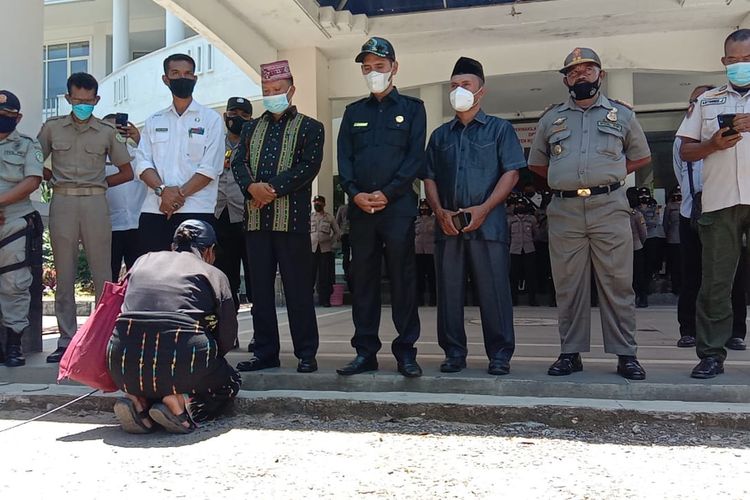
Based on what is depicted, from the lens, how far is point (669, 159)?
11734 mm

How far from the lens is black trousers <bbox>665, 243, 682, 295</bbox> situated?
9.33 metres

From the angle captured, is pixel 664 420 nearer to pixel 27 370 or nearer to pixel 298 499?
pixel 298 499

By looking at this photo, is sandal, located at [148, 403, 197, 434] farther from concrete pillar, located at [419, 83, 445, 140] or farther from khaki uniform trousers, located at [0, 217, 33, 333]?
concrete pillar, located at [419, 83, 445, 140]

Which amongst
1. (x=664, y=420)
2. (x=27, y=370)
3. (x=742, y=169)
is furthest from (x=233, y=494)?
(x=742, y=169)

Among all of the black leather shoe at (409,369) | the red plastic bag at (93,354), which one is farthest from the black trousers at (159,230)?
the black leather shoe at (409,369)

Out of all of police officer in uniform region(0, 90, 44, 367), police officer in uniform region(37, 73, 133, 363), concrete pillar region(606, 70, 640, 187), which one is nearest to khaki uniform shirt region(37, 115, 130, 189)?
police officer in uniform region(37, 73, 133, 363)

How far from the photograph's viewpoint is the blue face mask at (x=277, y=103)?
4.44m

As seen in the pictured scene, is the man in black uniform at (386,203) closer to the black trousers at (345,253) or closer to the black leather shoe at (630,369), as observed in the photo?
the black leather shoe at (630,369)

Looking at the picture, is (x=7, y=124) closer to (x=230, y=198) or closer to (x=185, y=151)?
(x=185, y=151)

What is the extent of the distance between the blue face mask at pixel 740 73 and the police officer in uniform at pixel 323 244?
7.11 metres

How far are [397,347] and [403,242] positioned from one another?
694 millimetres

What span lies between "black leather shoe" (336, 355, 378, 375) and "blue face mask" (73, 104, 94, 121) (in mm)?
2881

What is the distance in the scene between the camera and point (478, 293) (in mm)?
4160

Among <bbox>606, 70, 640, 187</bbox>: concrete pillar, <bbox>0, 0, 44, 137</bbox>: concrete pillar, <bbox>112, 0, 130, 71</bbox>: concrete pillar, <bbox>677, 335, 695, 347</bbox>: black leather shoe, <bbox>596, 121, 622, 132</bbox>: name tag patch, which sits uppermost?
<bbox>112, 0, 130, 71</bbox>: concrete pillar
